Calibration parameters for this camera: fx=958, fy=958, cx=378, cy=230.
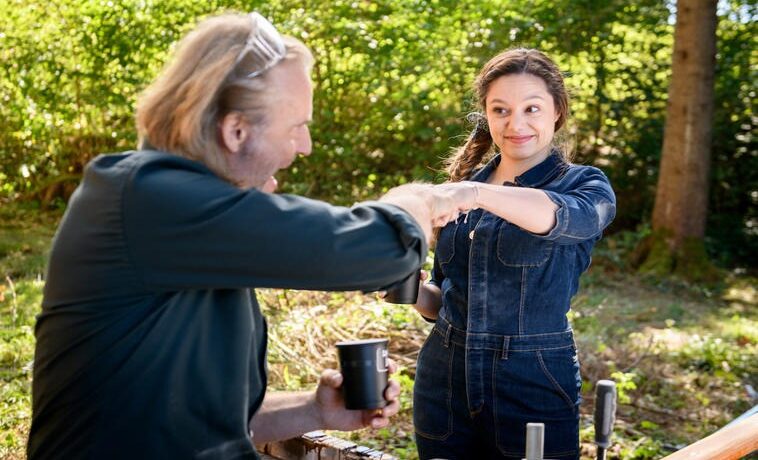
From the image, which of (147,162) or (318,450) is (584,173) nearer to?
(318,450)

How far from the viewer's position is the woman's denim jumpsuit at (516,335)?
2.82 metres

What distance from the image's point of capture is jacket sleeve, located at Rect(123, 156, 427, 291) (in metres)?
1.72

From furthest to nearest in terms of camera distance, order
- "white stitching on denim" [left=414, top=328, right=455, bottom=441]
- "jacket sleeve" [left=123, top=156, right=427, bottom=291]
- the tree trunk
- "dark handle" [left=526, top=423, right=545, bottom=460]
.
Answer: the tree trunk, "white stitching on denim" [left=414, top=328, right=455, bottom=441], "dark handle" [left=526, top=423, right=545, bottom=460], "jacket sleeve" [left=123, top=156, right=427, bottom=291]

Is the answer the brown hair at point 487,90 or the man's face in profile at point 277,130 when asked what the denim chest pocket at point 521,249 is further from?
the man's face in profile at point 277,130

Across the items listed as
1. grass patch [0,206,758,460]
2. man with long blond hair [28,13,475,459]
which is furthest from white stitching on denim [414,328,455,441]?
grass patch [0,206,758,460]

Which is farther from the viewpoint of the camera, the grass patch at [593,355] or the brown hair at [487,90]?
the grass patch at [593,355]

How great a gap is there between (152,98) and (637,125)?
9.70 meters

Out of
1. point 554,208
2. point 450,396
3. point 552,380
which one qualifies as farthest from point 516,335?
point 554,208

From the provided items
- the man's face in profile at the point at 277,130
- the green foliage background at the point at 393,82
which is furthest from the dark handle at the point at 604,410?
the green foliage background at the point at 393,82

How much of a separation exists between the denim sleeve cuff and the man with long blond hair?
76cm

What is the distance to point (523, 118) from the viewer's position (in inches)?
117

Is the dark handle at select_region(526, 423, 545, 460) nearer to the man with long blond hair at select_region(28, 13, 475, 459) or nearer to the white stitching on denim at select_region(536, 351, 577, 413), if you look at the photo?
the man with long blond hair at select_region(28, 13, 475, 459)

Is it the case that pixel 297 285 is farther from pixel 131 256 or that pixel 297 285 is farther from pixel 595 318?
pixel 595 318

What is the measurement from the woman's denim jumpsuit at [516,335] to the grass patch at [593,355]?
6.06 feet
